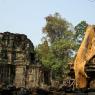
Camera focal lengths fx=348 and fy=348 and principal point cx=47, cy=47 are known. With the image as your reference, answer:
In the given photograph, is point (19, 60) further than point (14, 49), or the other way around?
point (14, 49)

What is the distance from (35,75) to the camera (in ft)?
118

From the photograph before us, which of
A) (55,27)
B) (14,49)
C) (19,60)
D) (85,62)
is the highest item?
(55,27)

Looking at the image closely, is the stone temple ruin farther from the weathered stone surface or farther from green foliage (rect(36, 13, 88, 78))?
green foliage (rect(36, 13, 88, 78))

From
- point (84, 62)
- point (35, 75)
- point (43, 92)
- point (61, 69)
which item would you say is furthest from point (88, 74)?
point (61, 69)

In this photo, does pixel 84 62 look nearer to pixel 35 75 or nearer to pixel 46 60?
pixel 35 75

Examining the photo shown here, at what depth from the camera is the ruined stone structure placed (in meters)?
35.9

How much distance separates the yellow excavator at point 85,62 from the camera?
5.44 m

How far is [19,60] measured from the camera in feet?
119

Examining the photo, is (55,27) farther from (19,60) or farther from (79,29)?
(19,60)

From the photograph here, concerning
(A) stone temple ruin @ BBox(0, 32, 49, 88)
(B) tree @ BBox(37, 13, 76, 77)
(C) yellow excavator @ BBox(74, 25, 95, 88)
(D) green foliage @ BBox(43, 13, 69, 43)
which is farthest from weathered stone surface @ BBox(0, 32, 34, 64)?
(C) yellow excavator @ BBox(74, 25, 95, 88)

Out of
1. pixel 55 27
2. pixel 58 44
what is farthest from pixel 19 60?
pixel 55 27

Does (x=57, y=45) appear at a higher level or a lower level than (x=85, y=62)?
higher

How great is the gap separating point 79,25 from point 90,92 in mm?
53983

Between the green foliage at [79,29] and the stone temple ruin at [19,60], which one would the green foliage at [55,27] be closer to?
the green foliage at [79,29]
